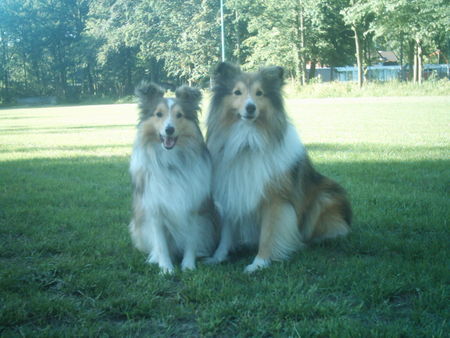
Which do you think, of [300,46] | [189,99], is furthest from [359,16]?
[189,99]

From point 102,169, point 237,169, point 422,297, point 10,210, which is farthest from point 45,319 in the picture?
point 102,169

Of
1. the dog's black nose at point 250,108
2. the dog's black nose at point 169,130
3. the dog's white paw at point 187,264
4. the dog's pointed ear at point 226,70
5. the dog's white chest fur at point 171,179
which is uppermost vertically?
Answer: the dog's pointed ear at point 226,70

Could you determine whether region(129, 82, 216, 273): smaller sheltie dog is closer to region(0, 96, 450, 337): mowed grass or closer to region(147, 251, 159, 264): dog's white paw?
region(147, 251, 159, 264): dog's white paw

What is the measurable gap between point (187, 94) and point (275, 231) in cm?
154

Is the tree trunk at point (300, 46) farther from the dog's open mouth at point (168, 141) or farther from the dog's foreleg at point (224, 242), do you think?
the dog's open mouth at point (168, 141)

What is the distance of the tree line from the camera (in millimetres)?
40469

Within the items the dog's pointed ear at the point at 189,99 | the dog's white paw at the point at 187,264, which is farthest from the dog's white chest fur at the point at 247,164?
the dog's white paw at the point at 187,264

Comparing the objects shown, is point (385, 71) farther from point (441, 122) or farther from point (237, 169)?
point (237, 169)

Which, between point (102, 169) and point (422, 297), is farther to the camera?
point (102, 169)

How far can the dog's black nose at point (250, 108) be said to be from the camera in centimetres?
388

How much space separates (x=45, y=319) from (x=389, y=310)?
2.29 m

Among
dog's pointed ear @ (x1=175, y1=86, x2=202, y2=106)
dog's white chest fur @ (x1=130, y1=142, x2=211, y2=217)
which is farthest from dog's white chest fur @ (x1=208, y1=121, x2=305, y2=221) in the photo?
dog's pointed ear @ (x1=175, y1=86, x2=202, y2=106)

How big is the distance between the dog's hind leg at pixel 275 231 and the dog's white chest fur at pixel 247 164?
162 mm

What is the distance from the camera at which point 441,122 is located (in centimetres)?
1355
